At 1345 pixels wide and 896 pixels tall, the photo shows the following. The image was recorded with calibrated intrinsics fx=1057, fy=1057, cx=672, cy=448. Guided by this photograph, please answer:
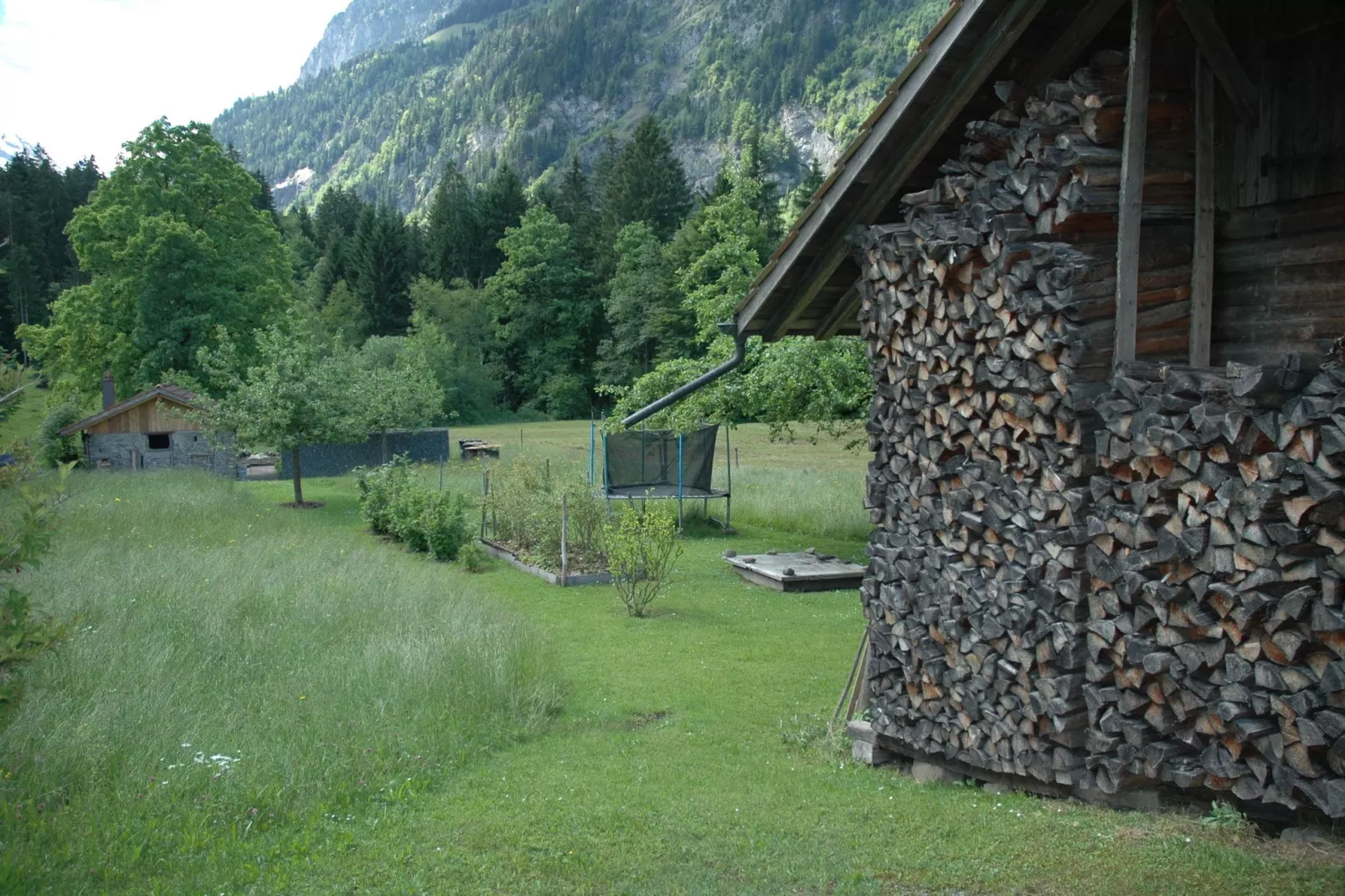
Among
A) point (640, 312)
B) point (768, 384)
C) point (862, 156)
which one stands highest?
point (640, 312)

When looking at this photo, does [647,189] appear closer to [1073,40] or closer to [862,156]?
[862,156]

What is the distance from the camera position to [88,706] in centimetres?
729

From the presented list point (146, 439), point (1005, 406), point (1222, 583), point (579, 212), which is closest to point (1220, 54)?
point (1005, 406)

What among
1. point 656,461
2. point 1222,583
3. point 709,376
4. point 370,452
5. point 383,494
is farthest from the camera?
point 370,452

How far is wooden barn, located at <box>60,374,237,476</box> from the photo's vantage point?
1405 inches

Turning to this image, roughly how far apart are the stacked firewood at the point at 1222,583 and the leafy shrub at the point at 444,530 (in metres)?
14.2

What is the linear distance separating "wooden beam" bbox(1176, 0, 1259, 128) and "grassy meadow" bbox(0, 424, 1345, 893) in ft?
12.5

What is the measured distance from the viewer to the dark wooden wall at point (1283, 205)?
568 cm

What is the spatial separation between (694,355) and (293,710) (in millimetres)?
47461

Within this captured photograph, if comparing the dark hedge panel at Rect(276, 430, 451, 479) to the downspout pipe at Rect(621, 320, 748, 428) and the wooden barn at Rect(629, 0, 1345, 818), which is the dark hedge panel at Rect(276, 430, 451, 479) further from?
the wooden barn at Rect(629, 0, 1345, 818)

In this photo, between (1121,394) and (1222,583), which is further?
(1121,394)

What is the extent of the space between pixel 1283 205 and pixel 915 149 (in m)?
2.23

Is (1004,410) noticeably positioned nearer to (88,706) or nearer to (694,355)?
(88,706)

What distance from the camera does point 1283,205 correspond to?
593cm
